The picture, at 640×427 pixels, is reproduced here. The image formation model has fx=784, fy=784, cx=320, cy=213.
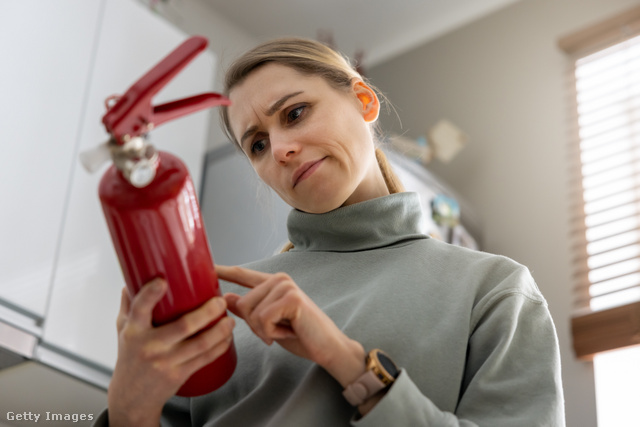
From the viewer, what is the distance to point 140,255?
657 mm

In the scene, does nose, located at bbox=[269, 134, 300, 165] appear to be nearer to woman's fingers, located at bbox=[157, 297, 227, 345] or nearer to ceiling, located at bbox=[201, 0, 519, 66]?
woman's fingers, located at bbox=[157, 297, 227, 345]

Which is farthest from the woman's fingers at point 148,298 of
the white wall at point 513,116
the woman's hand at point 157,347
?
the white wall at point 513,116

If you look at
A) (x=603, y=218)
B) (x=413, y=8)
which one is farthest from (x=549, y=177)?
(x=413, y=8)

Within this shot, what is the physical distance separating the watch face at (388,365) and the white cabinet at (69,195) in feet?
4.08

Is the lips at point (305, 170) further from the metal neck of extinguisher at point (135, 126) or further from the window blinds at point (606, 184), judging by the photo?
the window blinds at point (606, 184)

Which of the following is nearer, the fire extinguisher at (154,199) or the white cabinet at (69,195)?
the fire extinguisher at (154,199)

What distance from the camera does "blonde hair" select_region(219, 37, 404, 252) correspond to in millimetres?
1072

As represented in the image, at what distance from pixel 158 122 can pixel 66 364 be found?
1323mm

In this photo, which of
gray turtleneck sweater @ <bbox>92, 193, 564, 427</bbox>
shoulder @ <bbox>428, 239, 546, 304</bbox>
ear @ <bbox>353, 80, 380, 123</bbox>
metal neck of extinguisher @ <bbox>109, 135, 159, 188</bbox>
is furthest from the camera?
ear @ <bbox>353, 80, 380, 123</bbox>

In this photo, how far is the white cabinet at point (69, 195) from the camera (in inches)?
70.6

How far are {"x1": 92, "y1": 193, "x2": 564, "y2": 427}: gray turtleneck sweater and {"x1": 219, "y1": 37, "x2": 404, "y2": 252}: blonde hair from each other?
0.22 metres

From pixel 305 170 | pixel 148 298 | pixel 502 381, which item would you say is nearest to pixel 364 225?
pixel 305 170

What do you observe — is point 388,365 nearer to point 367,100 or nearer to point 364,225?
point 364,225

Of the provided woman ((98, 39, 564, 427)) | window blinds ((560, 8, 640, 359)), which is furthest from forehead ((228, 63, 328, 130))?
window blinds ((560, 8, 640, 359))
